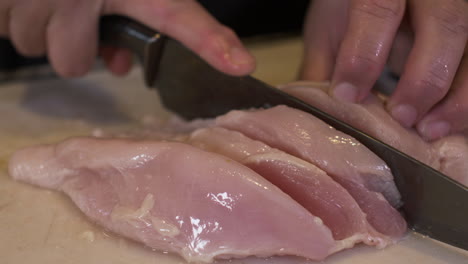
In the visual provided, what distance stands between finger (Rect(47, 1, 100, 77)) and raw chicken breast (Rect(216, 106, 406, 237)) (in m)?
0.92

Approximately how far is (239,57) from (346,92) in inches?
14.1

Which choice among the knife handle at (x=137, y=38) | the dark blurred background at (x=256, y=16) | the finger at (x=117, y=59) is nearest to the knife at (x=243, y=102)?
the knife handle at (x=137, y=38)

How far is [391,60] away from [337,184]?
25.3 inches

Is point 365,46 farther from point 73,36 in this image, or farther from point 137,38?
point 73,36

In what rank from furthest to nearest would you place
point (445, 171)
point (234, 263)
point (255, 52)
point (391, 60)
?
point (255, 52) → point (391, 60) → point (445, 171) → point (234, 263)

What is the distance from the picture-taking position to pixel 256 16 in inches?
114

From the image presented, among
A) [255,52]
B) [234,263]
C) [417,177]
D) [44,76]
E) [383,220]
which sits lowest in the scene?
[44,76]

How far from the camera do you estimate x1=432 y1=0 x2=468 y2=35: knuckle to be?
1.38 m

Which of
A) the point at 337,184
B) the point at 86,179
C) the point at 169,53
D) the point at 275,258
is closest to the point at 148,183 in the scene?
the point at 86,179

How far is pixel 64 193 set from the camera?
1.44 meters

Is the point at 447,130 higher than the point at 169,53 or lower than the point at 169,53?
higher

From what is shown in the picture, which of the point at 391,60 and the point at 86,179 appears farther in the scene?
the point at 391,60

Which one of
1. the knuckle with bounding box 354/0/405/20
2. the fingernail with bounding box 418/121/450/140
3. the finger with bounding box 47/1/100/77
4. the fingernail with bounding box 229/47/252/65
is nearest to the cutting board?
the finger with bounding box 47/1/100/77

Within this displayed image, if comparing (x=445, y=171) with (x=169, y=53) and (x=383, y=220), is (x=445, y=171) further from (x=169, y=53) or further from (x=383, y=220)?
(x=169, y=53)
